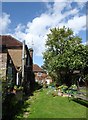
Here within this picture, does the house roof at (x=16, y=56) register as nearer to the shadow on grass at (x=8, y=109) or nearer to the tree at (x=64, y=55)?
the tree at (x=64, y=55)

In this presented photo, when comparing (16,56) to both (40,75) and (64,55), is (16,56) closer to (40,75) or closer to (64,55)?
(64,55)

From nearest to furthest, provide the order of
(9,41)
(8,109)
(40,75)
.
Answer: (8,109) → (9,41) → (40,75)

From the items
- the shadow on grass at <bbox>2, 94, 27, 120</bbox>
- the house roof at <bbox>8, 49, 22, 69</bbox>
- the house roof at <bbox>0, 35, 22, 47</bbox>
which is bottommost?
the shadow on grass at <bbox>2, 94, 27, 120</bbox>

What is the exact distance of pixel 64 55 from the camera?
37.4m

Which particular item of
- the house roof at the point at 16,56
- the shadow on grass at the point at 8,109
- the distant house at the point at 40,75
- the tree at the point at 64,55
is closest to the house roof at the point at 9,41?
the house roof at the point at 16,56

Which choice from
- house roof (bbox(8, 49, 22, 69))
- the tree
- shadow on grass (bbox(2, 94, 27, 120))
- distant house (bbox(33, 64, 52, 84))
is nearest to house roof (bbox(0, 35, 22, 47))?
house roof (bbox(8, 49, 22, 69))

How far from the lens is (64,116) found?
1788 cm

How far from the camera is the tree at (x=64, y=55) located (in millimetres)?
34875

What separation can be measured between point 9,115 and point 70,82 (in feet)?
103

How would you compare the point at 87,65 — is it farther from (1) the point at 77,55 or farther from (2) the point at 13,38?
(2) the point at 13,38

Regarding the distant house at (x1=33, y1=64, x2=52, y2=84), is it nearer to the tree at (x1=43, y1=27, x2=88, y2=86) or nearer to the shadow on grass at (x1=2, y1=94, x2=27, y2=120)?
the tree at (x1=43, y1=27, x2=88, y2=86)

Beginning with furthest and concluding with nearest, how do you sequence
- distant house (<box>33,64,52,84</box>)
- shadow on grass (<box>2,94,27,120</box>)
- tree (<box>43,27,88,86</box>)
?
distant house (<box>33,64,52,84</box>), tree (<box>43,27,88,86</box>), shadow on grass (<box>2,94,27,120</box>)

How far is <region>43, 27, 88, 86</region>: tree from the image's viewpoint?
34875mm

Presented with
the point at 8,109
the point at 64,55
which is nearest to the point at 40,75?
the point at 64,55
